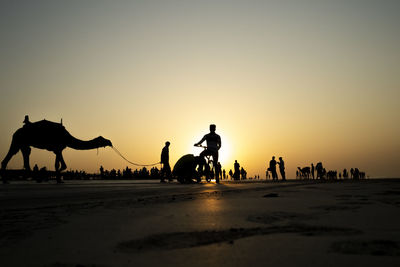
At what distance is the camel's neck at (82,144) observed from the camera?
57.3 feet

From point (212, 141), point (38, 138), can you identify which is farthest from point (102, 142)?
point (212, 141)

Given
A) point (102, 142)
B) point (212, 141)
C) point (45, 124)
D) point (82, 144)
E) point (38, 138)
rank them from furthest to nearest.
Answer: point (102, 142) → point (82, 144) → point (45, 124) → point (38, 138) → point (212, 141)

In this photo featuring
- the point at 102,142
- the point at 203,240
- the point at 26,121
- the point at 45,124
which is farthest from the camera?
the point at 102,142

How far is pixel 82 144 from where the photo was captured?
18.0m

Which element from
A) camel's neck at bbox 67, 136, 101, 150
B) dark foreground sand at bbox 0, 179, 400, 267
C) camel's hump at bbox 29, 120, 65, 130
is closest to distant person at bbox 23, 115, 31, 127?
camel's hump at bbox 29, 120, 65, 130

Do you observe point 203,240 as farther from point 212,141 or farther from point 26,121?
point 26,121

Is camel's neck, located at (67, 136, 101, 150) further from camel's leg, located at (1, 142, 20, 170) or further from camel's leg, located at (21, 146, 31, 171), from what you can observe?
camel's leg, located at (1, 142, 20, 170)

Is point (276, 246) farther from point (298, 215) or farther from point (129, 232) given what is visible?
point (298, 215)

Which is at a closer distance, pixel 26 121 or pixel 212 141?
pixel 212 141

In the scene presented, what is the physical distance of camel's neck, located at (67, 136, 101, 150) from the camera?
57.3 ft

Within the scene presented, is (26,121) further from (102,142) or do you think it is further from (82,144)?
(102,142)

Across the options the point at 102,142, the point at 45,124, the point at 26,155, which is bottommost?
the point at 26,155

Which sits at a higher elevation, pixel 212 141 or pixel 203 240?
pixel 212 141

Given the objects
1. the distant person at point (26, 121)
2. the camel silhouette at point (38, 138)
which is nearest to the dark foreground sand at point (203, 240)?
the camel silhouette at point (38, 138)
